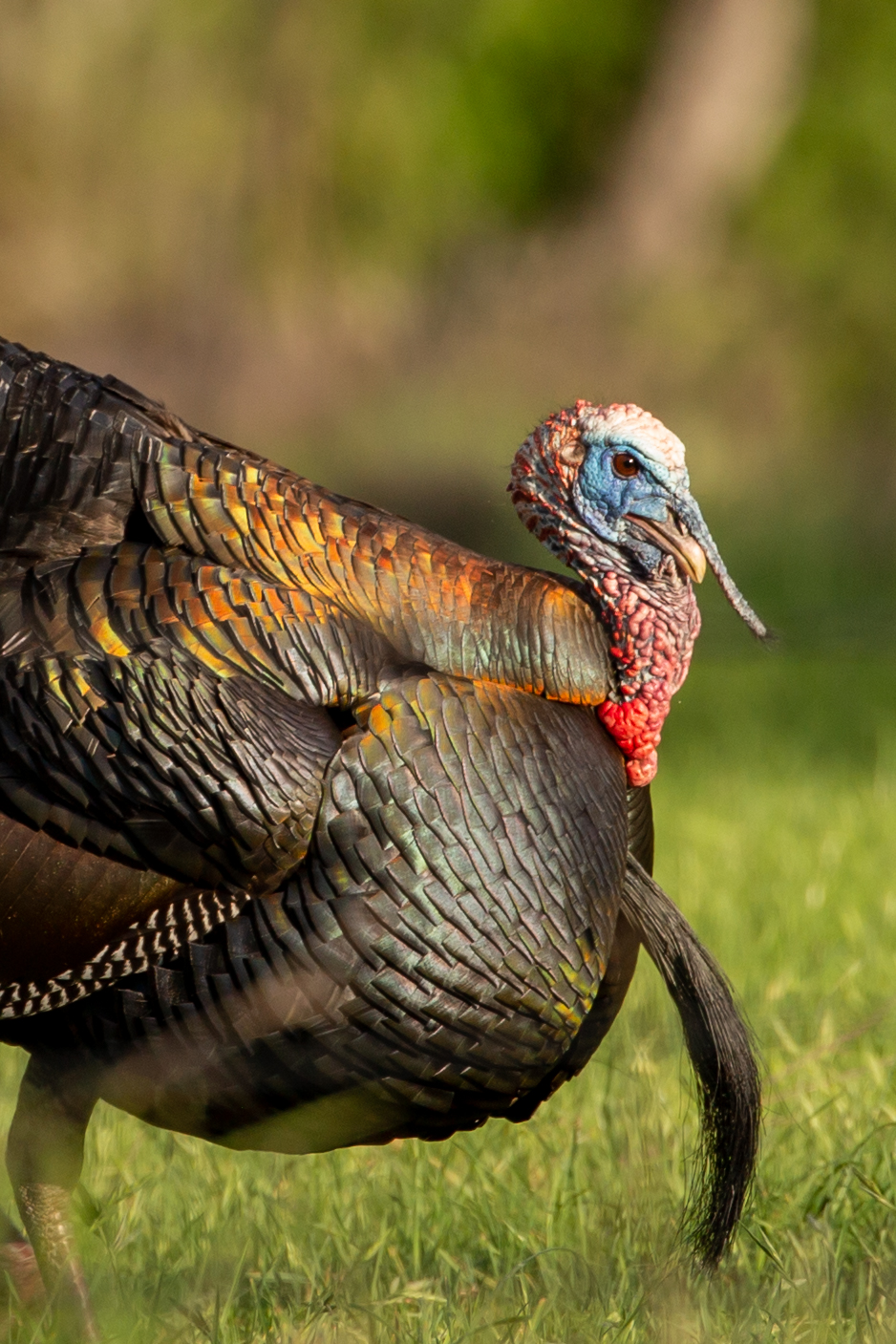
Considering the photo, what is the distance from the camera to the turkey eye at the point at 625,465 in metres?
2.81

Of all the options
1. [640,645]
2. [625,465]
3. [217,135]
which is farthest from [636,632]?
[217,135]

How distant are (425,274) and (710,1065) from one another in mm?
7681

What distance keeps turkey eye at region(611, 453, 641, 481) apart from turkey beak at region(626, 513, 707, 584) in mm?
65

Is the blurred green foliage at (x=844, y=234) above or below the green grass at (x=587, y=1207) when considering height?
above

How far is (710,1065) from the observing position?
2820mm

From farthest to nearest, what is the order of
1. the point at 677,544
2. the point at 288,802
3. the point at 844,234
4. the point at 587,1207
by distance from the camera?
the point at 844,234 → the point at 587,1207 → the point at 677,544 → the point at 288,802

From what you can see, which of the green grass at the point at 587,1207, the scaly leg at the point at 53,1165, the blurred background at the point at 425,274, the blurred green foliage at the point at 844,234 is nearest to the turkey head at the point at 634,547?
the green grass at the point at 587,1207

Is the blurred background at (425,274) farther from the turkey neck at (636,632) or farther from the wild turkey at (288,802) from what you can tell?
the wild turkey at (288,802)

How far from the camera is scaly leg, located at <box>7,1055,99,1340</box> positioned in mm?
2584

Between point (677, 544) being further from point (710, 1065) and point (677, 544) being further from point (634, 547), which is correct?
point (710, 1065)

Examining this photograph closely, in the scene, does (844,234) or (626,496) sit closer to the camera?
(626,496)

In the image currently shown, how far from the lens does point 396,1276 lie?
2836mm

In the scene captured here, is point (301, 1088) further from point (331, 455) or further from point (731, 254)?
point (731, 254)

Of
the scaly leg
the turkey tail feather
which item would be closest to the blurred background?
the turkey tail feather
